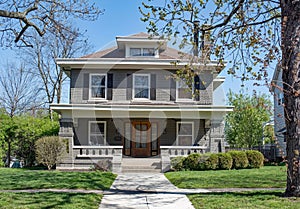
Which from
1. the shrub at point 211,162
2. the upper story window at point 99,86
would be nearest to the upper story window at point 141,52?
the upper story window at point 99,86

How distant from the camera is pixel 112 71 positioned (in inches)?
805

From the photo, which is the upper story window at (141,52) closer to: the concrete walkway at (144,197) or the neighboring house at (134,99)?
the neighboring house at (134,99)

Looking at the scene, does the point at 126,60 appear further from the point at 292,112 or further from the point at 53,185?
the point at 292,112

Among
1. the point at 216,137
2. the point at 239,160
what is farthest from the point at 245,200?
the point at 216,137

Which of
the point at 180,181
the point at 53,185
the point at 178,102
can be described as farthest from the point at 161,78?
the point at 53,185

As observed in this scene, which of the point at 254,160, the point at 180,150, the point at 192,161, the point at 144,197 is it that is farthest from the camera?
the point at 180,150

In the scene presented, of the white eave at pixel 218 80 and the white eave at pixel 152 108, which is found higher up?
the white eave at pixel 218 80

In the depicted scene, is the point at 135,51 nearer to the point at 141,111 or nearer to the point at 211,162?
the point at 141,111

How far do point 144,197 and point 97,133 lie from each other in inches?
464

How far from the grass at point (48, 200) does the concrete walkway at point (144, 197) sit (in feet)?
1.06

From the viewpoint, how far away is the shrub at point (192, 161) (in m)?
16.5

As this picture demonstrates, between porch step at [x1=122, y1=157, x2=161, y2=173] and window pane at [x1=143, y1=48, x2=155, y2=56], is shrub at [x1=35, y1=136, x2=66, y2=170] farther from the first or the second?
window pane at [x1=143, y1=48, x2=155, y2=56]

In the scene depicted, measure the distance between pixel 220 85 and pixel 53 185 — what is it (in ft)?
56.6

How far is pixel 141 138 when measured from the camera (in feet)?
67.4
